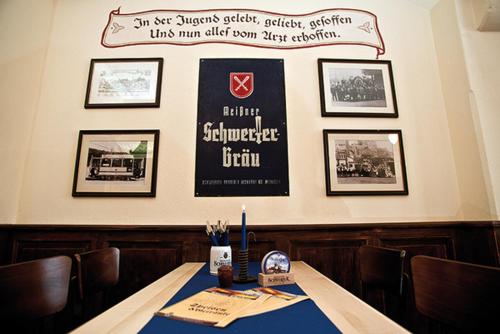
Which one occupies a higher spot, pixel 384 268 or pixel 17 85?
pixel 17 85

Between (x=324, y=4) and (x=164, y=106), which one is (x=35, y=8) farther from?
(x=324, y=4)

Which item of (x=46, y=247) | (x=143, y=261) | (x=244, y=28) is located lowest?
(x=143, y=261)

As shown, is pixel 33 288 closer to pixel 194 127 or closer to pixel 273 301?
pixel 273 301

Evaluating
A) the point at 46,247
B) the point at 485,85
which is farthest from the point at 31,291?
the point at 485,85

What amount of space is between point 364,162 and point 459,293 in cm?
145

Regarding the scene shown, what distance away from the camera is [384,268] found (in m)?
1.19

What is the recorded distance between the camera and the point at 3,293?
0.75 meters

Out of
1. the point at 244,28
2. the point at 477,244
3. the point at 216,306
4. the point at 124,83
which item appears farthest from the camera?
the point at 244,28

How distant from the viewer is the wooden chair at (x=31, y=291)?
76cm

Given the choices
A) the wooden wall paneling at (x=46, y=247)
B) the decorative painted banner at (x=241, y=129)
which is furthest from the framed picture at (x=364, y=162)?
the wooden wall paneling at (x=46, y=247)

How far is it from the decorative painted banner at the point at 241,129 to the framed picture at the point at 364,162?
368 millimetres

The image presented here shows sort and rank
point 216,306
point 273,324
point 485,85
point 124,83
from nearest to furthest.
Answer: point 273,324, point 216,306, point 485,85, point 124,83

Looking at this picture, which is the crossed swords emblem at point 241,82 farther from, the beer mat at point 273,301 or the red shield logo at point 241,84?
the beer mat at point 273,301

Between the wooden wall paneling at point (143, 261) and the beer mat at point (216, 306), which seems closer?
the beer mat at point (216, 306)
